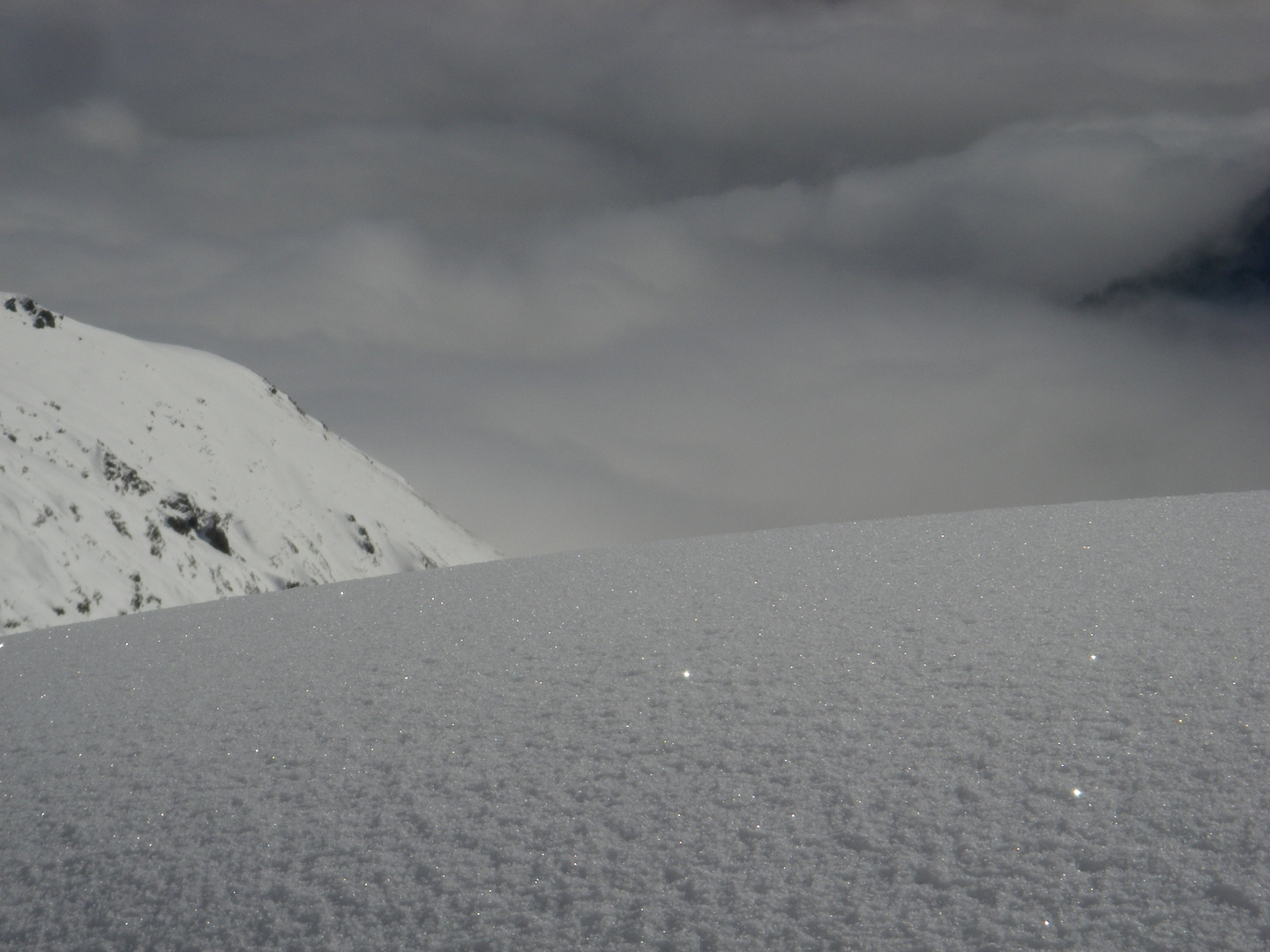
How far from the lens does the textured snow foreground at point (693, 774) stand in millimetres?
2178

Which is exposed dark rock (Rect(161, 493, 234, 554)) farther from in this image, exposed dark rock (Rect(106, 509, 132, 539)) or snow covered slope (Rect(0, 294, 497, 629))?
exposed dark rock (Rect(106, 509, 132, 539))

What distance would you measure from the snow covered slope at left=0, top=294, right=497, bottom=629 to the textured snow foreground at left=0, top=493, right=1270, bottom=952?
47.2 feet

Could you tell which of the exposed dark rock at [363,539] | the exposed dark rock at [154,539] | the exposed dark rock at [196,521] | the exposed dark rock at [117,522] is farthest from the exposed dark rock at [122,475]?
the exposed dark rock at [363,539]

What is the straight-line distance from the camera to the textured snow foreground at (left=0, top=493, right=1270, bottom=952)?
7.14ft

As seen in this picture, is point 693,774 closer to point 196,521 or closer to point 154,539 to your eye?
point 154,539

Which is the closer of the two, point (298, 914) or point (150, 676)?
point (298, 914)

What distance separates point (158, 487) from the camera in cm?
3228

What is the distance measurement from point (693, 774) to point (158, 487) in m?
34.2

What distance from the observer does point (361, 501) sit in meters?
55.5

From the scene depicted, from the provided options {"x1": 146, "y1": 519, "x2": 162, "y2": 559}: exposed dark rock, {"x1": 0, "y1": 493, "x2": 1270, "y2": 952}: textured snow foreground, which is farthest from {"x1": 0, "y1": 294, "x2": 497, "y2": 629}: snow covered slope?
{"x1": 0, "y1": 493, "x2": 1270, "y2": 952}: textured snow foreground

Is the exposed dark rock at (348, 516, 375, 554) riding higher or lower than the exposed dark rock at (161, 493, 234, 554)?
higher

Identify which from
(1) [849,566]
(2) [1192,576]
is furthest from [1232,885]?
(1) [849,566]

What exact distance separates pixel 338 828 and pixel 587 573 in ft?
10.5

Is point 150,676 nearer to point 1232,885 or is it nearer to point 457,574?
point 457,574
